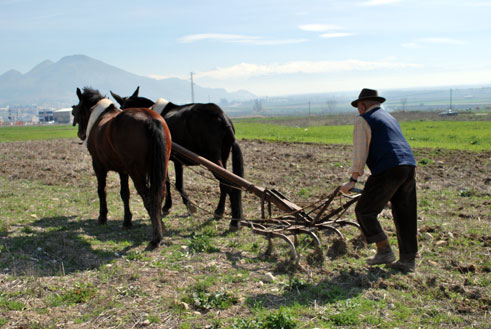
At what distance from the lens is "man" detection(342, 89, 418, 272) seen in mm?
5051

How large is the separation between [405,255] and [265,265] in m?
1.90

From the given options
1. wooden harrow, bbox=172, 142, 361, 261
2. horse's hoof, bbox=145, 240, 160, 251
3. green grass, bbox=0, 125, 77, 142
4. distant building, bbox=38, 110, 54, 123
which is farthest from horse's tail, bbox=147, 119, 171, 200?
distant building, bbox=38, 110, 54, 123

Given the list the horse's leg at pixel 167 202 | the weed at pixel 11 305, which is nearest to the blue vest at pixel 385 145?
the weed at pixel 11 305

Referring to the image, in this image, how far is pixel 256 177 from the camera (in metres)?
12.7

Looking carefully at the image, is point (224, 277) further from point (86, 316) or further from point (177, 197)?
point (177, 197)

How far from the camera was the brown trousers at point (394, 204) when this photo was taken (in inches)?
199

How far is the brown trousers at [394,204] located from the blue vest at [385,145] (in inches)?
3.5

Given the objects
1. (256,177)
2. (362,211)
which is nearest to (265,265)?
(362,211)

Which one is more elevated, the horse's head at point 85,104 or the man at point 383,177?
the horse's head at point 85,104

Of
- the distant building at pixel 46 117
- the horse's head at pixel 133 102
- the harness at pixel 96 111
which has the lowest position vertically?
the harness at pixel 96 111

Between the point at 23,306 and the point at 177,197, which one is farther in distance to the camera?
the point at 177,197

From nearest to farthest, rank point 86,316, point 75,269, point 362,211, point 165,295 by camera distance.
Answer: point 86,316
point 165,295
point 362,211
point 75,269

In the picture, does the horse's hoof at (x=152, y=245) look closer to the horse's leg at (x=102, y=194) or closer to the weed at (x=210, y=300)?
the weed at (x=210, y=300)

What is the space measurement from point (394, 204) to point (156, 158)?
3640 millimetres
